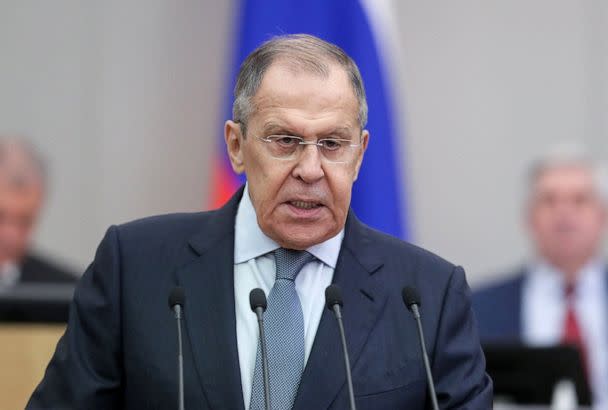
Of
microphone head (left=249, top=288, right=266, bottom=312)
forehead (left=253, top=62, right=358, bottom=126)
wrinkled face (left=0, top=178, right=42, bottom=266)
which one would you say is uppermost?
forehead (left=253, top=62, right=358, bottom=126)

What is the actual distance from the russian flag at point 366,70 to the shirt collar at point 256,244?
129 inches

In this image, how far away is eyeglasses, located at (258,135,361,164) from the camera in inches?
100

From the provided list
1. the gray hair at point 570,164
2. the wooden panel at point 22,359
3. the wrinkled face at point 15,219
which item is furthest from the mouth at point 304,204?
the gray hair at point 570,164

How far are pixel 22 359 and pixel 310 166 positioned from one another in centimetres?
175

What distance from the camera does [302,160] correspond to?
8.29 feet

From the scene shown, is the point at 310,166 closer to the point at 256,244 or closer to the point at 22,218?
the point at 256,244

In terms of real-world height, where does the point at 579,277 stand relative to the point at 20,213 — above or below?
below

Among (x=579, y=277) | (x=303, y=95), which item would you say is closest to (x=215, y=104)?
(x=579, y=277)

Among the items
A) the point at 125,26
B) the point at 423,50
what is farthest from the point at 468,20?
the point at 125,26

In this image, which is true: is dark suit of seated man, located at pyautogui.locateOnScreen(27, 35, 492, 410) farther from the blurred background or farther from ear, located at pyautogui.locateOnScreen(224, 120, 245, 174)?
the blurred background

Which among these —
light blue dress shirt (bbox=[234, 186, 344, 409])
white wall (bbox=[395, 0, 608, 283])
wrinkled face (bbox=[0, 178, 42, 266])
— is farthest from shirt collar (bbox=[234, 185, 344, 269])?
white wall (bbox=[395, 0, 608, 283])

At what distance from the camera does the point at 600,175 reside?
6574 mm

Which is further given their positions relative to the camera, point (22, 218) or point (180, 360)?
point (22, 218)

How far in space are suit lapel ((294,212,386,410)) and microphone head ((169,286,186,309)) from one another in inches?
12.0
